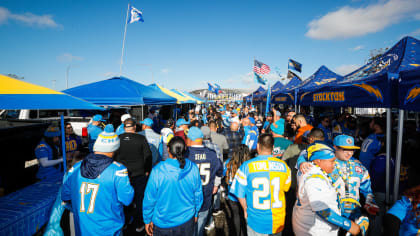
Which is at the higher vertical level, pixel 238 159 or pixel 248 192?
pixel 238 159

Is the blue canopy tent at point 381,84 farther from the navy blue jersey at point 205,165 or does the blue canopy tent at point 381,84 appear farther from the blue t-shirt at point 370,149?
the navy blue jersey at point 205,165

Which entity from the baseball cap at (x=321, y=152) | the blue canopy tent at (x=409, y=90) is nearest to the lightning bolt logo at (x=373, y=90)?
the blue canopy tent at (x=409, y=90)

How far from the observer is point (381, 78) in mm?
2873

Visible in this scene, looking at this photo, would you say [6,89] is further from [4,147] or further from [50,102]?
[4,147]

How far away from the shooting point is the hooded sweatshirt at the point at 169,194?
2184mm

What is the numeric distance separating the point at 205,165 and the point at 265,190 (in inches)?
39.2

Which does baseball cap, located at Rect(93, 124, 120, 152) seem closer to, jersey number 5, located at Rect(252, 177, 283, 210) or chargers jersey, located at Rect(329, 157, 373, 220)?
jersey number 5, located at Rect(252, 177, 283, 210)

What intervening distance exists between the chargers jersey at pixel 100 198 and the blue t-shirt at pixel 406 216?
8.82ft

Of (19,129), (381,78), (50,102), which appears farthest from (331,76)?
(19,129)

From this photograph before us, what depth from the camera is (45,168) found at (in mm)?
3518

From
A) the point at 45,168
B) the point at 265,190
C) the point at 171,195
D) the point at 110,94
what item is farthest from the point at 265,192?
the point at 110,94

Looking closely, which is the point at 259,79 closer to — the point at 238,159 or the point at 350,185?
the point at 238,159

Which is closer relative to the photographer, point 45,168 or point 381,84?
point 381,84

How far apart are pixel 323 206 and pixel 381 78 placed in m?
2.37
